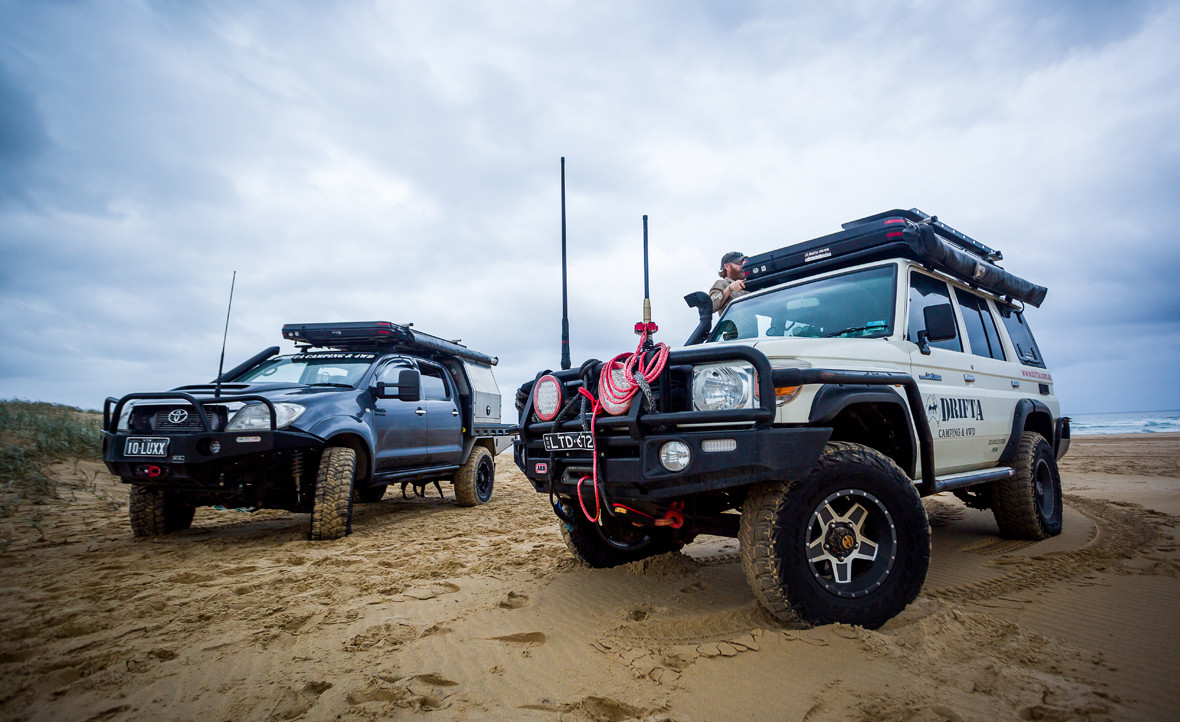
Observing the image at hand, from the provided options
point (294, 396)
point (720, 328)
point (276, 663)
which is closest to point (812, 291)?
point (720, 328)

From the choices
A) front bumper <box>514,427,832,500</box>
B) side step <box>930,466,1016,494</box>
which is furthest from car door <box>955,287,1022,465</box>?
front bumper <box>514,427,832,500</box>

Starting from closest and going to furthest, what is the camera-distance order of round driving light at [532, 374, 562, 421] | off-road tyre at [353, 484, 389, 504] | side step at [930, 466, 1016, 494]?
round driving light at [532, 374, 562, 421], side step at [930, 466, 1016, 494], off-road tyre at [353, 484, 389, 504]

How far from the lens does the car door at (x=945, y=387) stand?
350 cm

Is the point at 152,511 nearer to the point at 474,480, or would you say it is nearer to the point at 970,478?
the point at 474,480

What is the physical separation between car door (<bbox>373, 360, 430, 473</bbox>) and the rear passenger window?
5102mm

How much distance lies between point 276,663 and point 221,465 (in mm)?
2686

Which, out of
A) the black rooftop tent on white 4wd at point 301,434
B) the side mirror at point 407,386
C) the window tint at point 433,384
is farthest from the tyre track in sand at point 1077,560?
the window tint at point 433,384

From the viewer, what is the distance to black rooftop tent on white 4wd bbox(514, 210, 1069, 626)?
8.18 ft

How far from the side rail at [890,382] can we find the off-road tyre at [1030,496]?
5.82 feet

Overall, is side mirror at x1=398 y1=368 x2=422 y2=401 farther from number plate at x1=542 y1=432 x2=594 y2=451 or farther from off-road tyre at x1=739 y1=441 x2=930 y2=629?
off-road tyre at x1=739 y1=441 x2=930 y2=629

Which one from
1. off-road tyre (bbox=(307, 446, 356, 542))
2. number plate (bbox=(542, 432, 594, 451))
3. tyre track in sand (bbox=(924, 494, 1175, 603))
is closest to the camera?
number plate (bbox=(542, 432, 594, 451))

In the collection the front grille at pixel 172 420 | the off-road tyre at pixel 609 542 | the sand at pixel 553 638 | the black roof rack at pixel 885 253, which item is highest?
the black roof rack at pixel 885 253

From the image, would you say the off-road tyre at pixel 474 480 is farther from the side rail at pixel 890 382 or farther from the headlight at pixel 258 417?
the side rail at pixel 890 382

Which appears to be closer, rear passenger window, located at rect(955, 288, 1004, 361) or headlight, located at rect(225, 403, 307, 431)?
rear passenger window, located at rect(955, 288, 1004, 361)
